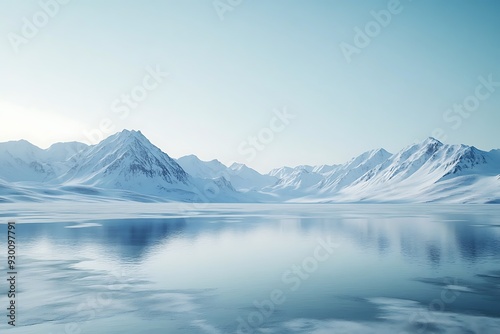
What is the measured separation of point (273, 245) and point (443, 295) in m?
23.6

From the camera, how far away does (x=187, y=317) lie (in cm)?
1908

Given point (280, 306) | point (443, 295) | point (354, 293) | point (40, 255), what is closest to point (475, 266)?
point (443, 295)

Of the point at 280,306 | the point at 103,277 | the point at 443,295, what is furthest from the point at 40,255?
the point at 443,295

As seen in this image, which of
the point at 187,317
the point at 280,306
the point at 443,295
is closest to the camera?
the point at 187,317

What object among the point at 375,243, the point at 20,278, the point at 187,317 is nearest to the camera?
the point at 187,317

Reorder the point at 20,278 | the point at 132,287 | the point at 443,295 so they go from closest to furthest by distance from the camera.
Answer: the point at 443,295
the point at 132,287
the point at 20,278

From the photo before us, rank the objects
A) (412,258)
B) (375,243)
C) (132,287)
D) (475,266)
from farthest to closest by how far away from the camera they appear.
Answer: (375,243)
(412,258)
(475,266)
(132,287)

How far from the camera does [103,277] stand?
2752 centimetres

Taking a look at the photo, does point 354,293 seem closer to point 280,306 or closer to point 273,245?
point 280,306

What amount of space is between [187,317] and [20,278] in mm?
14946

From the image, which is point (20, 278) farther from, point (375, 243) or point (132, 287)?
point (375, 243)

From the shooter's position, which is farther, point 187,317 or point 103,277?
point 103,277

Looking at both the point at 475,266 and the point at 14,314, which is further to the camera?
the point at 475,266

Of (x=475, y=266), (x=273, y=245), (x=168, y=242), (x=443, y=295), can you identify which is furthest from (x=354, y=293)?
(x=168, y=242)
